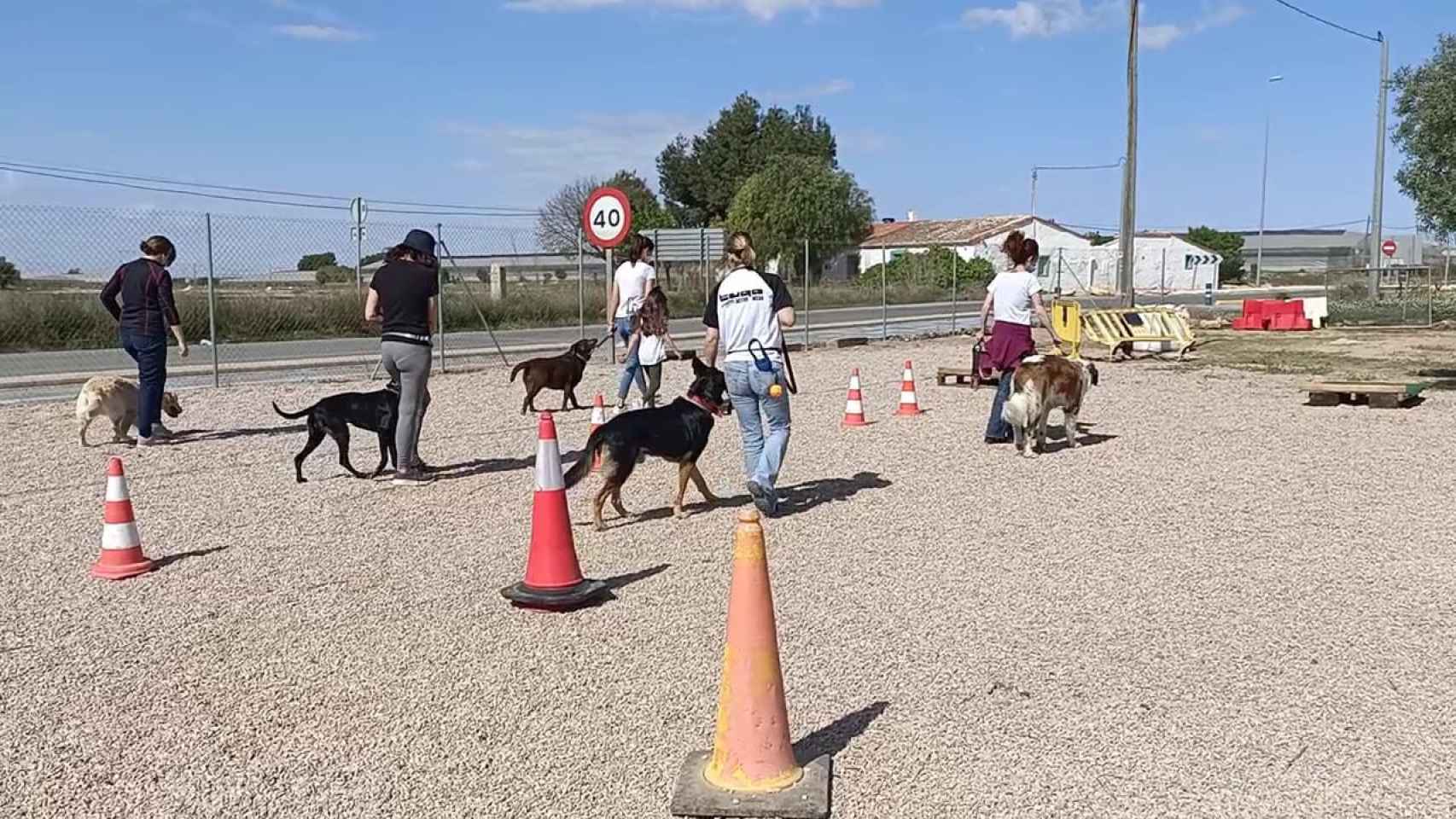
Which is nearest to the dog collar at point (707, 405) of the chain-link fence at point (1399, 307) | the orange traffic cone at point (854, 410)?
the orange traffic cone at point (854, 410)

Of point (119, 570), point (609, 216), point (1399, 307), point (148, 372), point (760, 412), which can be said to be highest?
point (609, 216)

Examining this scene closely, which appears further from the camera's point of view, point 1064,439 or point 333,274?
point 333,274

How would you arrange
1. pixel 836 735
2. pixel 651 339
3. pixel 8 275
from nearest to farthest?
1. pixel 836 735
2. pixel 651 339
3. pixel 8 275

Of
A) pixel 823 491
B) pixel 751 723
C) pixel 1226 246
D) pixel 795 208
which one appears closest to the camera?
pixel 751 723

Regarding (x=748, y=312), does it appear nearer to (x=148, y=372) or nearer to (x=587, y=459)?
(x=587, y=459)

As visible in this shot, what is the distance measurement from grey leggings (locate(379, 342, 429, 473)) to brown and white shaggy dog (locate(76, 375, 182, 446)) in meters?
3.40

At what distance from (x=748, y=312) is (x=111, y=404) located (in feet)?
20.5

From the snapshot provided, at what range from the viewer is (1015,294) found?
9.52 m

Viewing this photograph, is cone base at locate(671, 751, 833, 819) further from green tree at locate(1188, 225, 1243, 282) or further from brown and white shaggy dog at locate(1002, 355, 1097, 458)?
green tree at locate(1188, 225, 1243, 282)

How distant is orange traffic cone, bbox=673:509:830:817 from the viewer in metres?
3.55

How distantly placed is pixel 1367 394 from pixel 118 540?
11.7 metres

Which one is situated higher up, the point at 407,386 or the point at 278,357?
the point at 407,386

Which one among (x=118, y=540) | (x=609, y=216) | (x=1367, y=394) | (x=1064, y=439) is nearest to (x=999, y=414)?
(x=1064, y=439)

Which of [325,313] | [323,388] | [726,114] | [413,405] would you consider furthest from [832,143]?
[413,405]
